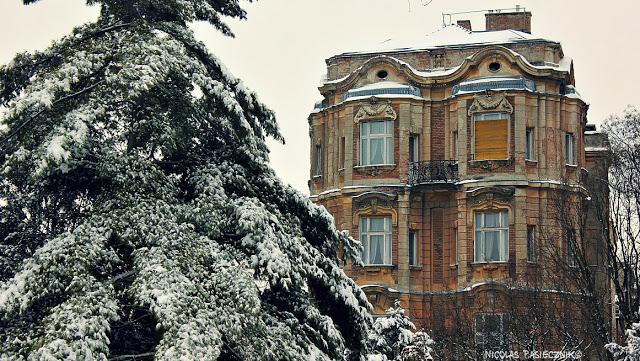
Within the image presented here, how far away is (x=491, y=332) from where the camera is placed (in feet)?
132

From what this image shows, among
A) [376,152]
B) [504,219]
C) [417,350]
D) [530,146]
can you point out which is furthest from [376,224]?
[417,350]

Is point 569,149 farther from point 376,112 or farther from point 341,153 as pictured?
point 341,153

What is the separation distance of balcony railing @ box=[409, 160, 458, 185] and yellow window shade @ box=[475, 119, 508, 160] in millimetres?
994

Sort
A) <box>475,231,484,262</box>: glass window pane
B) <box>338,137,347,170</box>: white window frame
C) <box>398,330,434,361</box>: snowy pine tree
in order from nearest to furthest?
<box>398,330,434,361</box>: snowy pine tree
<box>475,231,484,262</box>: glass window pane
<box>338,137,347,170</box>: white window frame

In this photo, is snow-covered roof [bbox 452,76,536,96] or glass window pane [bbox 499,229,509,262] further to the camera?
snow-covered roof [bbox 452,76,536,96]

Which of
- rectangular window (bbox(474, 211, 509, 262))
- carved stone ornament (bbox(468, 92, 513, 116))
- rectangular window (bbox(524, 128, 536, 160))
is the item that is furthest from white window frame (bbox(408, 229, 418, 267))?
carved stone ornament (bbox(468, 92, 513, 116))

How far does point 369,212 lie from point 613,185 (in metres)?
13.6

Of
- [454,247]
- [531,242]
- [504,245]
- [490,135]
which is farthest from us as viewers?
[454,247]

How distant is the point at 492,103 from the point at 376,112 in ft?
12.8

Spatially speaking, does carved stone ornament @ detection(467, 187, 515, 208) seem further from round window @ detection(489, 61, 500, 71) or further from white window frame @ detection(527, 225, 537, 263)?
round window @ detection(489, 61, 500, 71)

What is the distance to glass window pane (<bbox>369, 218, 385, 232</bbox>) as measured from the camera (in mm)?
47375

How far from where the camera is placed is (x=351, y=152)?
157 feet

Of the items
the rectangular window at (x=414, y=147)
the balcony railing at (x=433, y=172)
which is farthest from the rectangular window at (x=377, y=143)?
the balcony railing at (x=433, y=172)

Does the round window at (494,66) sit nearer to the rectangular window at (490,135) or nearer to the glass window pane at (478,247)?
the rectangular window at (490,135)
